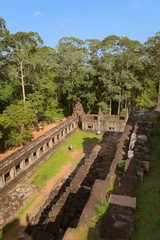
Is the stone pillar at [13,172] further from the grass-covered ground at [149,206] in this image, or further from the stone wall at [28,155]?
the grass-covered ground at [149,206]

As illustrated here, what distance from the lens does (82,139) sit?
31.5 metres

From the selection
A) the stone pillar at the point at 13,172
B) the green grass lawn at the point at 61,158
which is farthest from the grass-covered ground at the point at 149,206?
the stone pillar at the point at 13,172

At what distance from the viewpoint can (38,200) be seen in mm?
17109

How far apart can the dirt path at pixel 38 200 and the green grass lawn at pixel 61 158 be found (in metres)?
0.58

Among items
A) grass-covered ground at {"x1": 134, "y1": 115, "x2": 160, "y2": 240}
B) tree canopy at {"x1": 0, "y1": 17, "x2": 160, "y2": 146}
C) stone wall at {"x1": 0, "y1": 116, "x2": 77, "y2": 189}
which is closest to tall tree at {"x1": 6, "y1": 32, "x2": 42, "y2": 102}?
tree canopy at {"x1": 0, "y1": 17, "x2": 160, "y2": 146}

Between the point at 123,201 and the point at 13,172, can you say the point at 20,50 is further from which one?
the point at 123,201

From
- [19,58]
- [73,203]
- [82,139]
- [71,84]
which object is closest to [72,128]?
[82,139]

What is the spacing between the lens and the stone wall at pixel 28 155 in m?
18.3

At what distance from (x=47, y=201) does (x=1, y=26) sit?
78.0 ft

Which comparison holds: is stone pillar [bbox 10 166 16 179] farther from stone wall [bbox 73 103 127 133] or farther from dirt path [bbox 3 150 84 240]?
stone wall [bbox 73 103 127 133]

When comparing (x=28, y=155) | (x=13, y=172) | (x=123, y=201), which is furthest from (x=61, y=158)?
(x=123, y=201)

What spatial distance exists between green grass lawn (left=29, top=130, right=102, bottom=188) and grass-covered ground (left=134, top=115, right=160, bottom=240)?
12096 millimetres

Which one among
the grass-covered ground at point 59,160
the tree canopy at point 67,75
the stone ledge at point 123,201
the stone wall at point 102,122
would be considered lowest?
the grass-covered ground at point 59,160

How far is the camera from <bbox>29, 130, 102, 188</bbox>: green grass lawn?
67.6 feet
